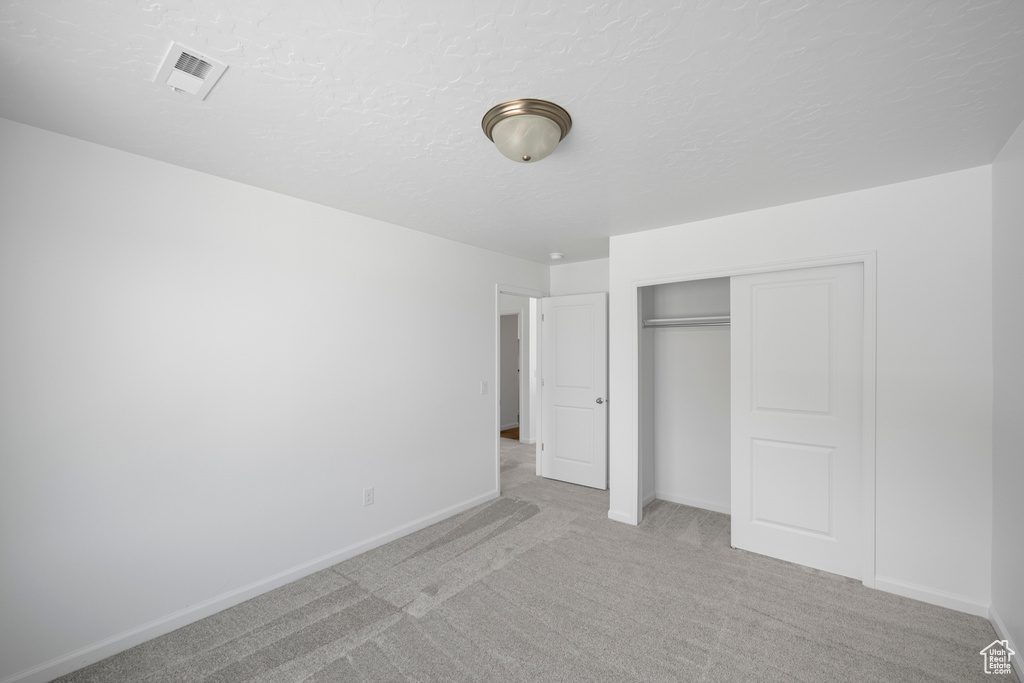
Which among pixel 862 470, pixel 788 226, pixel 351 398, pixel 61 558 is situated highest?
pixel 788 226

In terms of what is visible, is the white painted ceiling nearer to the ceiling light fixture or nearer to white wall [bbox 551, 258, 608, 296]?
the ceiling light fixture

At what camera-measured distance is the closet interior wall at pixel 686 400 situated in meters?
4.06

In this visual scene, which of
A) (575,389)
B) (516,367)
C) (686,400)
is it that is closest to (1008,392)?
(686,400)

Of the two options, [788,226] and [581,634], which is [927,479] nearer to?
[788,226]

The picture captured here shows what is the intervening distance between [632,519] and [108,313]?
3.79m

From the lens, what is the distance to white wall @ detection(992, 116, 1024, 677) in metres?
2.03

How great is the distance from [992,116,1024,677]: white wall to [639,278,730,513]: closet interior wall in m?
1.79

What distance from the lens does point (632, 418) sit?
150 inches

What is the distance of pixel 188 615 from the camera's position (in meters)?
2.44

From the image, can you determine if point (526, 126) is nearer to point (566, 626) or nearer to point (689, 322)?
point (566, 626)

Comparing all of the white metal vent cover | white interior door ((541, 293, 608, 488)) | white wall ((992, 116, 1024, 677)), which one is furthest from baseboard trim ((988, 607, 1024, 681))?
the white metal vent cover

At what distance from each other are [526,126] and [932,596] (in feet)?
11.2

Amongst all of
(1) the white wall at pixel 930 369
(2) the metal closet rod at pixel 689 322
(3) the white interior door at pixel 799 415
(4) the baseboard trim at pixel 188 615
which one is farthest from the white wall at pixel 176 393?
(1) the white wall at pixel 930 369

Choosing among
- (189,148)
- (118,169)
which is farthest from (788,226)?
(118,169)
